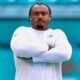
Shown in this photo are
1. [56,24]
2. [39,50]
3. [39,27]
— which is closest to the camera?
[39,50]

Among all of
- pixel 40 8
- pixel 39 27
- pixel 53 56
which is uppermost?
pixel 40 8

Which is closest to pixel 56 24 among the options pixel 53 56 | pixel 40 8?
pixel 40 8

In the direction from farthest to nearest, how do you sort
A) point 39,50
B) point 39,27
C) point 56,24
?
point 56,24
point 39,27
point 39,50

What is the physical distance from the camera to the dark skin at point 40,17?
5.50ft

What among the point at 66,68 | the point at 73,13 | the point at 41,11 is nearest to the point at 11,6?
the point at 73,13

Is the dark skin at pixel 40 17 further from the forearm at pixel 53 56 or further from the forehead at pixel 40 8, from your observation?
the forearm at pixel 53 56

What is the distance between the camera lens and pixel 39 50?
1.58m

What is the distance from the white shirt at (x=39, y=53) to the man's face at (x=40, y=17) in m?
0.03

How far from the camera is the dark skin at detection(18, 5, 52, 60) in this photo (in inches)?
66.0

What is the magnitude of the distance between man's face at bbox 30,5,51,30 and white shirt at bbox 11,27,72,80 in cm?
3

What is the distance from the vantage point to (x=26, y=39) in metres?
1.63

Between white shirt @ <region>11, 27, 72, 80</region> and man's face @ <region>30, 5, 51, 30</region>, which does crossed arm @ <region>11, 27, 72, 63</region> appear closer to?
white shirt @ <region>11, 27, 72, 80</region>

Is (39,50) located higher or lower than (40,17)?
lower

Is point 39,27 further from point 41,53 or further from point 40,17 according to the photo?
point 41,53
